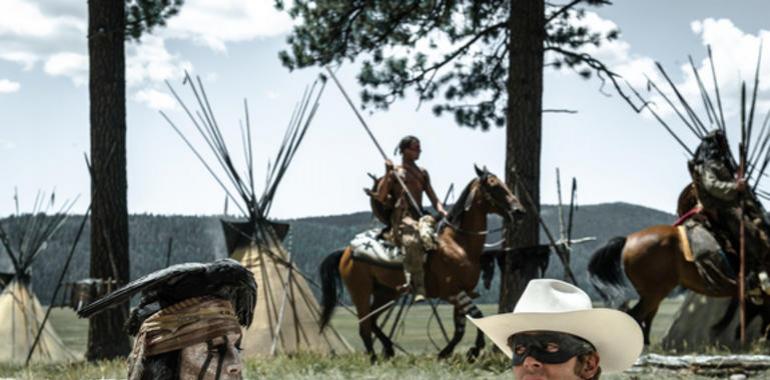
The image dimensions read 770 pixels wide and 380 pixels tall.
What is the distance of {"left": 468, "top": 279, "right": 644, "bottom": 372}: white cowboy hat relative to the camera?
352cm

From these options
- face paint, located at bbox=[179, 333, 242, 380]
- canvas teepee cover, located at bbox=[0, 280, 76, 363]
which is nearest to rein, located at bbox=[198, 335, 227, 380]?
face paint, located at bbox=[179, 333, 242, 380]

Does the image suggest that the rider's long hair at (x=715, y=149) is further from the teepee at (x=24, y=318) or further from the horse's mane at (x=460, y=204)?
the teepee at (x=24, y=318)

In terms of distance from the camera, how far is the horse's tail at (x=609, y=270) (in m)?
10.4

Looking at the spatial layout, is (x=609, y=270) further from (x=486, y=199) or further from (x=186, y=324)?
(x=186, y=324)

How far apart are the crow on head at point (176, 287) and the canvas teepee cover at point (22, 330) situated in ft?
27.1

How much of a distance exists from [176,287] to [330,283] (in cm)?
749

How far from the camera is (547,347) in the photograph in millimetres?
3516

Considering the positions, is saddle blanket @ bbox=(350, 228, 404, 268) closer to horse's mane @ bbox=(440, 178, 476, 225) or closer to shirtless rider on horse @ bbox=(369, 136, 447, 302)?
shirtless rider on horse @ bbox=(369, 136, 447, 302)

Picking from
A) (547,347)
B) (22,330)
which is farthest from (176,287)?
(22,330)

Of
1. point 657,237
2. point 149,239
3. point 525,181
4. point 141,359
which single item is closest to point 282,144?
point 525,181

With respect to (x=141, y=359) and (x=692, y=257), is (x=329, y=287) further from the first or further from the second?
(x=141, y=359)

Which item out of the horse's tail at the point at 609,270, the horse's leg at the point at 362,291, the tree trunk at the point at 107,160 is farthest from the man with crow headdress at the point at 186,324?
the tree trunk at the point at 107,160

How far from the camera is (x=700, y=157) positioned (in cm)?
958

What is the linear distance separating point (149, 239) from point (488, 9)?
7.43 metres
